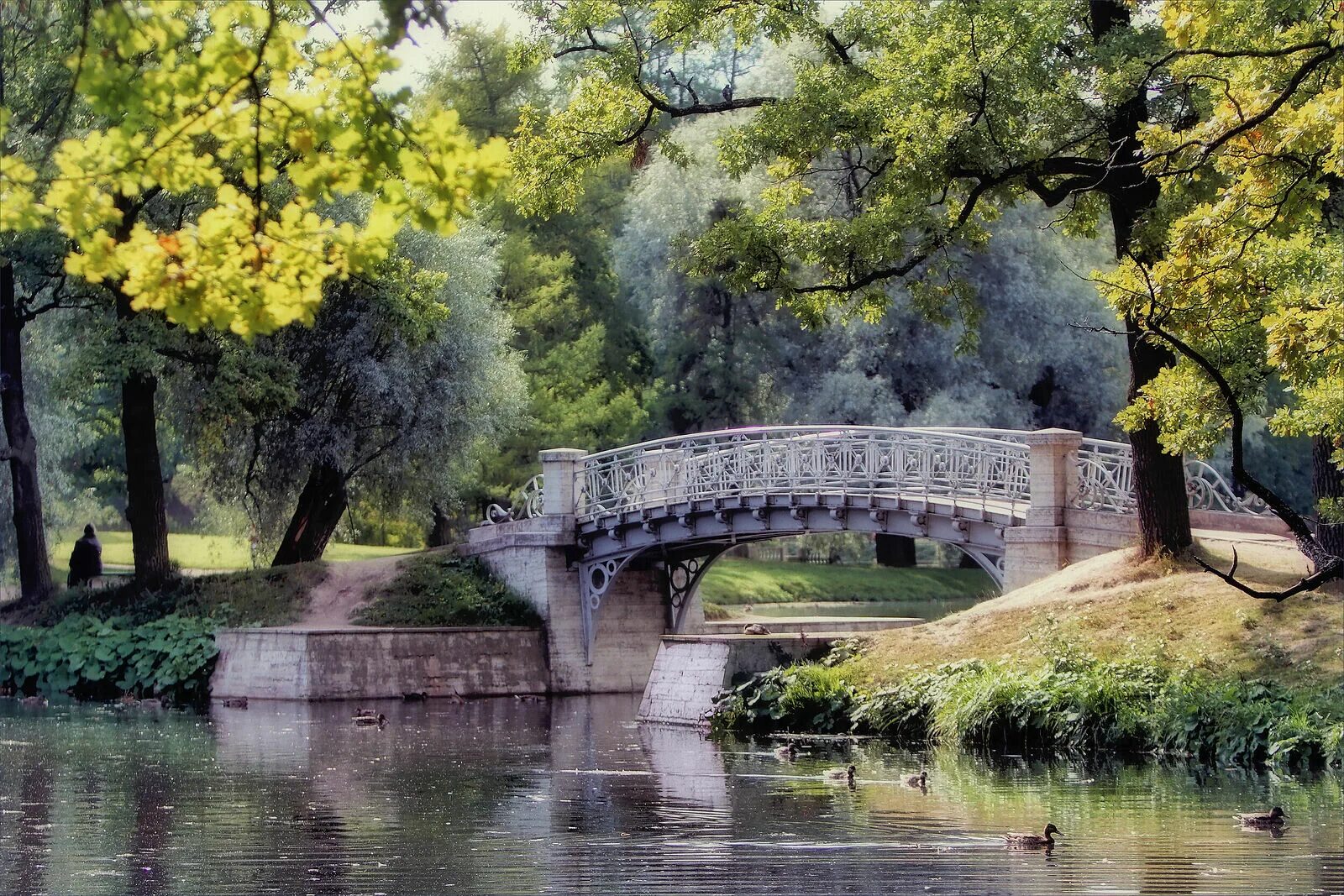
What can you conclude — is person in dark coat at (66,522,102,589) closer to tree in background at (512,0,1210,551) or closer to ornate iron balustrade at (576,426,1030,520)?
ornate iron balustrade at (576,426,1030,520)

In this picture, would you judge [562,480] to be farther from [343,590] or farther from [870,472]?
[870,472]

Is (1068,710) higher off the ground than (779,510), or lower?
lower

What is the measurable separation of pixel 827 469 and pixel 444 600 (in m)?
7.94

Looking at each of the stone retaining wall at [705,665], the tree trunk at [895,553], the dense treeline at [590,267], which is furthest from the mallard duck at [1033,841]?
the tree trunk at [895,553]

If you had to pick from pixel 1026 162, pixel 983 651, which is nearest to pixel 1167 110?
pixel 1026 162

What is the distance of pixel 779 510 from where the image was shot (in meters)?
30.0

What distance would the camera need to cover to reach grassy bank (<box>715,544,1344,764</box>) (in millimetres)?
18344

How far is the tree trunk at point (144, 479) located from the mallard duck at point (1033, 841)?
23.7 meters

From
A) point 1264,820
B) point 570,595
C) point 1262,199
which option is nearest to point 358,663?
point 570,595

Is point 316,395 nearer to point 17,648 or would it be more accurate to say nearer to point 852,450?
point 17,648

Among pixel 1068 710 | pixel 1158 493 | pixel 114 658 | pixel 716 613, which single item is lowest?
pixel 1068 710

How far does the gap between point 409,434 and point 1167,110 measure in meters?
18.0

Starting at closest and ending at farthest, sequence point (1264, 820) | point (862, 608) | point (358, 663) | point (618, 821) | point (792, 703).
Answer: point (1264, 820)
point (618, 821)
point (792, 703)
point (358, 663)
point (862, 608)

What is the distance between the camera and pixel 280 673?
30.7 metres
